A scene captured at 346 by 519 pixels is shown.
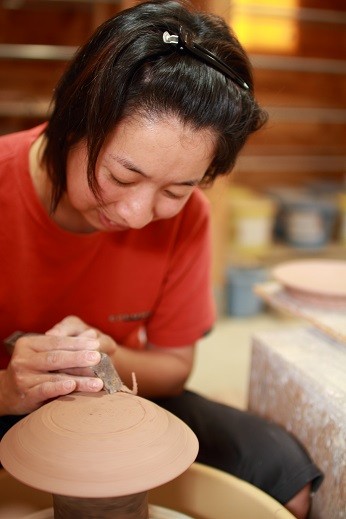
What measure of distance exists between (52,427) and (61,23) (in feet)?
8.73

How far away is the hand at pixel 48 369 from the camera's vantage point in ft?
3.01

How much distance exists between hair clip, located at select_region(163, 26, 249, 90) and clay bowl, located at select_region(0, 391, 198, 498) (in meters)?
0.54

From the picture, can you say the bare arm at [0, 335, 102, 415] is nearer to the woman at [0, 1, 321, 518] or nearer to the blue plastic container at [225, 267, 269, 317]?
the woman at [0, 1, 321, 518]

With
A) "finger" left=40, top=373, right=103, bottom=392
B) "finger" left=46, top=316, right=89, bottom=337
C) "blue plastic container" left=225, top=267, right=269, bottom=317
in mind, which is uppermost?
"finger" left=46, top=316, right=89, bottom=337

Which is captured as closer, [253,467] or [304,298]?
[253,467]

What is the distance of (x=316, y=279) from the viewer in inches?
62.5

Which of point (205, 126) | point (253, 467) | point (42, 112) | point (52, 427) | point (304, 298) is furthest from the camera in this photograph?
point (42, 112)

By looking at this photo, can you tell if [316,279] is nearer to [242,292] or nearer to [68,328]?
[68,328]

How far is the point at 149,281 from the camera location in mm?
1342

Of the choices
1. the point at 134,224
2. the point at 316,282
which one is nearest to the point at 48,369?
the point at 134,224

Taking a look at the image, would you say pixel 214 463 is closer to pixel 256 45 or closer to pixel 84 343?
pixel 84 343

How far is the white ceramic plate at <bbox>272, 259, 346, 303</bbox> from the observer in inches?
58.2

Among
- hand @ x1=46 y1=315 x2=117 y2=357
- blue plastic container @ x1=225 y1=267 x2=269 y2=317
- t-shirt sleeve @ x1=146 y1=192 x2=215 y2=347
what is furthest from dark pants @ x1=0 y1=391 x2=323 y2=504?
blue plastic container @ x1=225 y1=267 x2=269 y2=317

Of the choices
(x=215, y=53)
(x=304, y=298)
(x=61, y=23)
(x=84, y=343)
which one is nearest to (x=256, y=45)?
(x=61, y=23)
